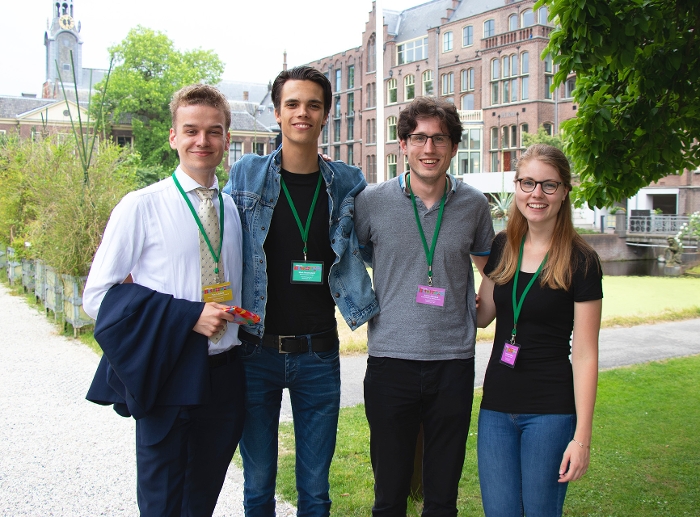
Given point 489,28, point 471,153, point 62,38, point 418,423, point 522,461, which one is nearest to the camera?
point 522,461

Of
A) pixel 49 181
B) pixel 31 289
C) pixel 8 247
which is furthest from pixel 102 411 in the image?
pixel 8 247

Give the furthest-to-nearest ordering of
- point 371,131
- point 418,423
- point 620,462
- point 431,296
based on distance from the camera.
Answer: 1. point 371,131
2. point 620,462
3. point 418,423
4. point 431,296

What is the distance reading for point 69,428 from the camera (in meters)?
5.84

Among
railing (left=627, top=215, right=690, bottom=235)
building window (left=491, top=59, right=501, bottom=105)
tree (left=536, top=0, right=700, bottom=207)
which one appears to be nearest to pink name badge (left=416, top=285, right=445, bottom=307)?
tree (left=536, top=0, right=700, bottom=207)

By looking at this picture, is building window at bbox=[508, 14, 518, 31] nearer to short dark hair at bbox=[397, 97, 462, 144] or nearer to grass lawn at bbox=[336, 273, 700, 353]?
grass lawn at bbox=[336, 273, 700, 353]

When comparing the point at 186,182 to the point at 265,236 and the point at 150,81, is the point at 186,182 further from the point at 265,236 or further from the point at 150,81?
the point at 150,81

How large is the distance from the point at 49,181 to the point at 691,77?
10.8 metres

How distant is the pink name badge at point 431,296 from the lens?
8.99 feet

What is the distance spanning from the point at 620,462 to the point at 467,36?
45.6m

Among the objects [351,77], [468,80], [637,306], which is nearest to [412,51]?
[468,80]

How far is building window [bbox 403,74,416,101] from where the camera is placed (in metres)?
51.1

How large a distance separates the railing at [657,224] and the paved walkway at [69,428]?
23995 millimetres

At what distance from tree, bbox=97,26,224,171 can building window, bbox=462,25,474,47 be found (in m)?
18.2

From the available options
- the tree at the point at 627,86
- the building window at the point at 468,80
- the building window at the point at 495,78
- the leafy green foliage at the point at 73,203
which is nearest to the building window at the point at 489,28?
the building window at the point at 495,78
